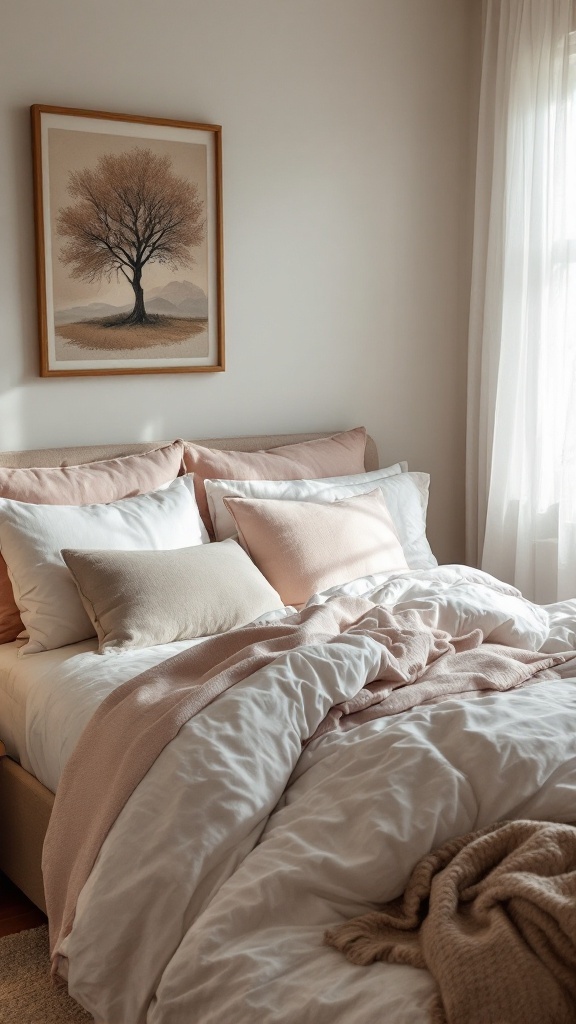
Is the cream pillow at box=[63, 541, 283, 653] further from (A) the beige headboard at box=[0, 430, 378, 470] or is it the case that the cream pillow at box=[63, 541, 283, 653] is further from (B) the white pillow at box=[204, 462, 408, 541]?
(A) the beige headboard at box=[0, 430, 378, 470]

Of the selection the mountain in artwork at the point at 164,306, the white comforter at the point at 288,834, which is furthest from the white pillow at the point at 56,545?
the white comforter at the point at 288,834

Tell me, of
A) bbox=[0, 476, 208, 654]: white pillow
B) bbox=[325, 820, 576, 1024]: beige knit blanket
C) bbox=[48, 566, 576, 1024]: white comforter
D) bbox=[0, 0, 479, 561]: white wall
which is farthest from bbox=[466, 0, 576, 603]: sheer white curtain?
bbox=[325, 820, 576, 1024]: beige knit blanket

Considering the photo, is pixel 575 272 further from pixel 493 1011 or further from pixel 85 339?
pixel 493 1011

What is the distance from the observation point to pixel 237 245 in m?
3.68

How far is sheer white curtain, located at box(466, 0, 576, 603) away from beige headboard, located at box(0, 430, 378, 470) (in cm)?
57

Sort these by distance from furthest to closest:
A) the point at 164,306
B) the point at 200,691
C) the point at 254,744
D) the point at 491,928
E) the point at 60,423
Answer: the point at 164,306
the point at 60,423
the point at 200,691
the point at 254,744
the point at 491,928

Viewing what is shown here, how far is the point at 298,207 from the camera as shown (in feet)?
12.5

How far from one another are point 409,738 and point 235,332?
2.19 metres

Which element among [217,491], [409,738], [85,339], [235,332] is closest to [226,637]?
[409,738]

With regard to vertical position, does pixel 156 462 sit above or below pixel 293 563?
above

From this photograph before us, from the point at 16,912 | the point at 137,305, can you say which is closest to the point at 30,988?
the point at 16,912

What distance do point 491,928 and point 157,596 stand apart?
1506mm

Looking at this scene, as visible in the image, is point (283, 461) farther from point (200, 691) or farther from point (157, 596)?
point (200, 691)

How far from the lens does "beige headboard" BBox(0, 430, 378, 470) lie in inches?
127
